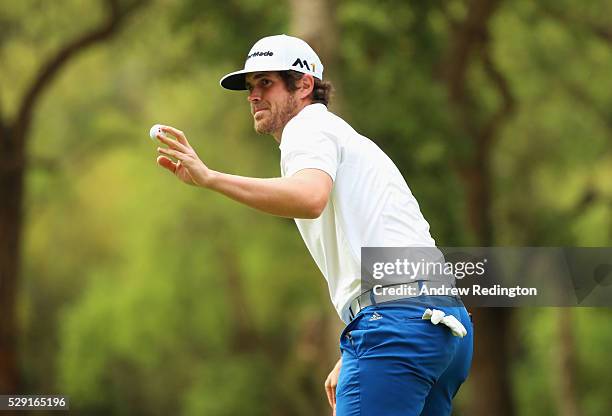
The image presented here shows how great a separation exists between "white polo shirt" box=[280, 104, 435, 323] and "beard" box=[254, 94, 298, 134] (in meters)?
0.13

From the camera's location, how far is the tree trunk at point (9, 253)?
17688 millimetres

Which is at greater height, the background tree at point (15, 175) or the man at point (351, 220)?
the background tree at point (15, 175)

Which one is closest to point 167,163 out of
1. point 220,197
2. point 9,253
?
point 9,253

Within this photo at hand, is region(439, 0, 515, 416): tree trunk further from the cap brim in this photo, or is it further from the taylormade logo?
the taylormade logo

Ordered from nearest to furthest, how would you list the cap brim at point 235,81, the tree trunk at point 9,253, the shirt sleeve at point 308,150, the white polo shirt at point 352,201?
the shirt sleeve at point 308,150 < the white polo shirt at point 352,201 < the cap brim at point 235,81 < the tree trunk at point 9,253

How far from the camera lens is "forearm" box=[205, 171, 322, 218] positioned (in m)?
3.44

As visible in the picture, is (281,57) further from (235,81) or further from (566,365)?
(566,365)

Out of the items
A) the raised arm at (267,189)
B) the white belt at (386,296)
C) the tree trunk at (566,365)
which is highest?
the tree trunk at (566,365)

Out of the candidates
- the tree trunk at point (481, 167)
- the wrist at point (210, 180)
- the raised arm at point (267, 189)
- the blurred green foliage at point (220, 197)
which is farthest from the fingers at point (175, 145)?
the tree trunk at point (481, 167)

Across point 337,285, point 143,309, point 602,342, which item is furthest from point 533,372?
point 337,285

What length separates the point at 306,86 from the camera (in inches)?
157

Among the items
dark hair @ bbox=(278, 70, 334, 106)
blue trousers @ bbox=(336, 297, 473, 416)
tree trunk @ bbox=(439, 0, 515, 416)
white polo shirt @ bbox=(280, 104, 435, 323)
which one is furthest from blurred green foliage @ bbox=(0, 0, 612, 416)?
blue trousers @ bbox=(336, 297, 473, 416)

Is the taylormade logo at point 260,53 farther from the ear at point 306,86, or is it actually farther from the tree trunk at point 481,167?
the tree trunk at point 481,167

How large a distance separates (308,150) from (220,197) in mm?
17345
